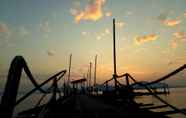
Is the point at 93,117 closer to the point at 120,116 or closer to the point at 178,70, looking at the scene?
the point at 120,116

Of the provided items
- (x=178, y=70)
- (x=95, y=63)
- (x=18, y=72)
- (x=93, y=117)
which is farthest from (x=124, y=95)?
(x=95, y=63)

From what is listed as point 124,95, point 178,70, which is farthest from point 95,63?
point 178,70

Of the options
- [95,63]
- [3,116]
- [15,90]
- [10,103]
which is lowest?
[3,116]

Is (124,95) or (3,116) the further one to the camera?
(124,95)

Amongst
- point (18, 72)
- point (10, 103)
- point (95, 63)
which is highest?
point (95, 63)

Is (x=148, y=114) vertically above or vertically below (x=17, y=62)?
below

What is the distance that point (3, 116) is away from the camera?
7.47 feet

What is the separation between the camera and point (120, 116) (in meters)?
5.97

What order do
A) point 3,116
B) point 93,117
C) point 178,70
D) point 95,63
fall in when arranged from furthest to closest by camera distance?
point 95,63 → point 93,117 → point 178,70 → point 3,116

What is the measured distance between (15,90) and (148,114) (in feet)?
16.3

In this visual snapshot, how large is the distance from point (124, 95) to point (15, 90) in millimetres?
7041

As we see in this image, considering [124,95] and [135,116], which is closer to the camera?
[135,116]

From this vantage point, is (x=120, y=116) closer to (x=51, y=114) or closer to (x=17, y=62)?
(x=51, y=114)

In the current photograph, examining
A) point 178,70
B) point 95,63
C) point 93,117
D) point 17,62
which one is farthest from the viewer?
point 95,63
